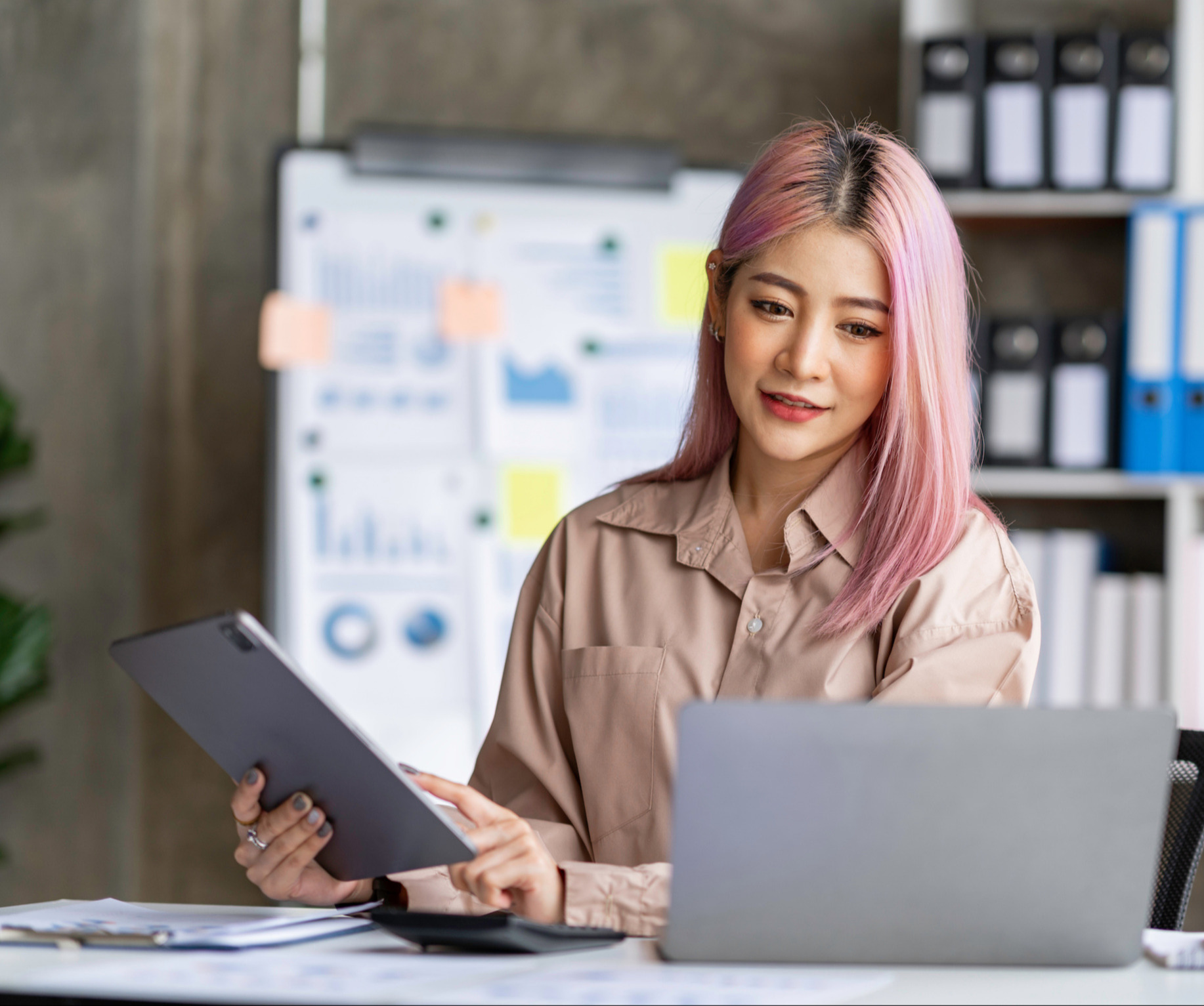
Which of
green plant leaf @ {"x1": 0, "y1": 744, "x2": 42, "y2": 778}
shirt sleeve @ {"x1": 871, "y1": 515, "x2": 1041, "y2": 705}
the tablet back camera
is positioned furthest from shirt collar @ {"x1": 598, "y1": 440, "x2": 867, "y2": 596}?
green plant leaf @ {"x1": 0, "y1": 744, "x2": 42, "y2": 778}

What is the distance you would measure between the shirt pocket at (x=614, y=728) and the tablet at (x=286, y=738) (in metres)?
0.33

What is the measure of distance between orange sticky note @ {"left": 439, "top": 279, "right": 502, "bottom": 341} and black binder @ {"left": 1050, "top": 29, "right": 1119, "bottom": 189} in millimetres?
1080

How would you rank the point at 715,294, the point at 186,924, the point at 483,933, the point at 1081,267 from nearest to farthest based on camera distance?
1. the point at 483,933
2. the point at 186,924
3. the point at 715,294
4. the point at 1081,267

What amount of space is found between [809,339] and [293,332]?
1.52 meters

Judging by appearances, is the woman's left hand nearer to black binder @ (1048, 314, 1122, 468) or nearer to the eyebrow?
the eyebrow

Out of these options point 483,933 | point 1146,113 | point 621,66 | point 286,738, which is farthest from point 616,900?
point 621,66

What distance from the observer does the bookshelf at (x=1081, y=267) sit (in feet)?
7.96

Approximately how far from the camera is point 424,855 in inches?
40.2

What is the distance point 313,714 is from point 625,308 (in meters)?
1.80

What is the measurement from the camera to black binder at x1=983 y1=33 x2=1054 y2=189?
2.41 meters

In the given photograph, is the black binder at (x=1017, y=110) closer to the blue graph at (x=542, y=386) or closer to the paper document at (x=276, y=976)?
the blue graph at (x=542, y=386)

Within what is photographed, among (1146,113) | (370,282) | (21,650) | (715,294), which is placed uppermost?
(1146,113)

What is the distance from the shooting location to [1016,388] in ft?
8.00

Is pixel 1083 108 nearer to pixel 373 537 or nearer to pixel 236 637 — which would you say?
pixel 373 537
